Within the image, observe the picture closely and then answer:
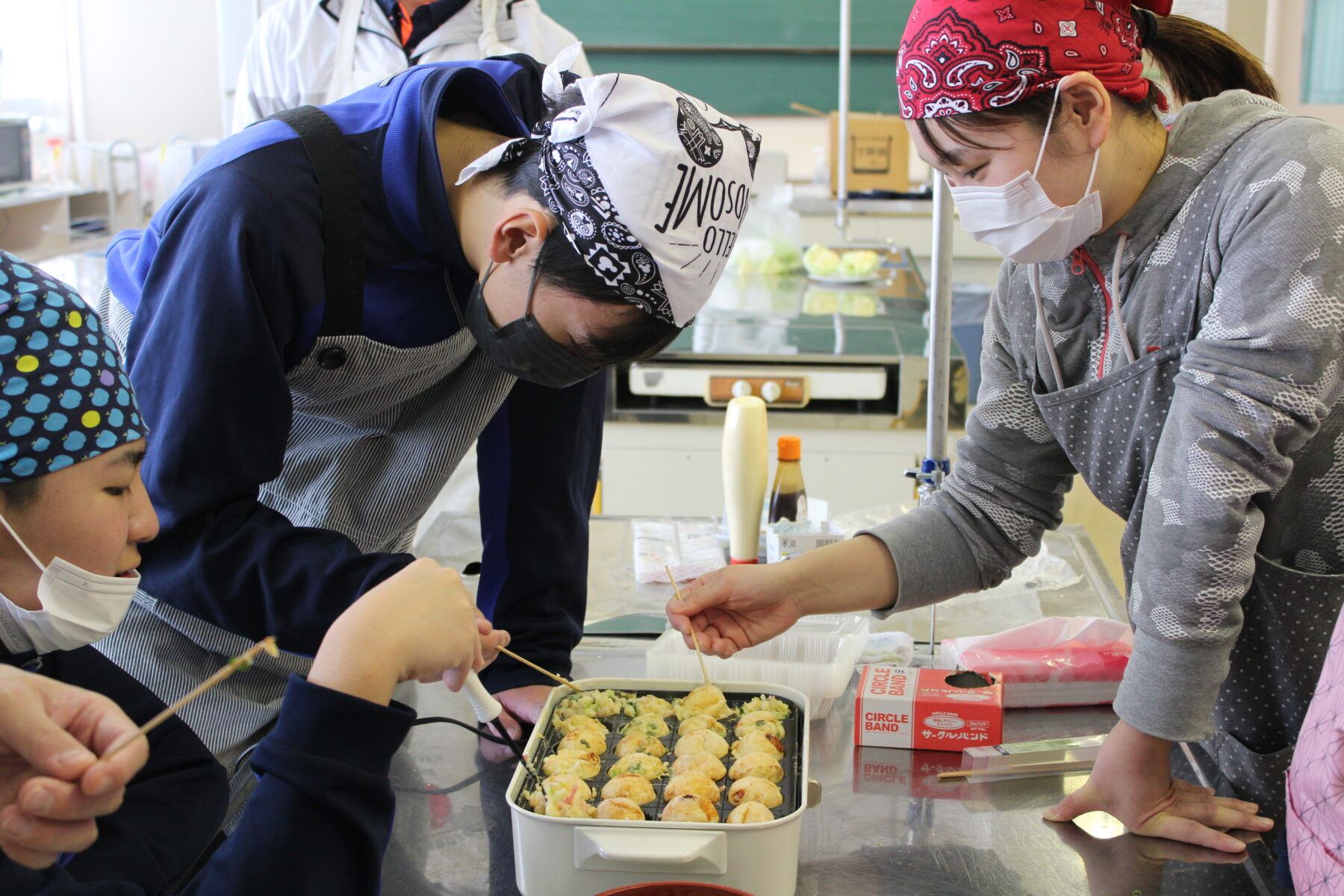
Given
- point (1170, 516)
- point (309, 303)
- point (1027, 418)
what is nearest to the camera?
point (1170, 516)

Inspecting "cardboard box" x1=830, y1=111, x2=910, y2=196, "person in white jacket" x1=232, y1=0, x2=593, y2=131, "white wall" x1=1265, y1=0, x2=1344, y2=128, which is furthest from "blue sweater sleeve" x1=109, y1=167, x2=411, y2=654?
"cardboard box" x1=830, y1=111, x2=910, y2=196

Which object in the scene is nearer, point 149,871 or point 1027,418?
point 149,871

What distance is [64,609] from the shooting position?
897mm

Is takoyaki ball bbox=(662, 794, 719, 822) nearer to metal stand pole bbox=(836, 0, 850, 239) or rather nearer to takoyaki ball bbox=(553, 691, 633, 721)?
takoyaki ball bbox=(553, 691, 633, 721)

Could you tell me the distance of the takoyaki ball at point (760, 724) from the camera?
1.12 m

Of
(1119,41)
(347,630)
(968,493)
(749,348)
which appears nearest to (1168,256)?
(1119,41)

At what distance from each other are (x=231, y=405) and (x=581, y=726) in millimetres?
458

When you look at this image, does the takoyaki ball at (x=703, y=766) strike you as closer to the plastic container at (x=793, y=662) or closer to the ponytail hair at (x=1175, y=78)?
the plastic container at (x=793, y=662)

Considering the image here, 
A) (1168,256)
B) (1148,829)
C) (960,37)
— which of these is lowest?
(1148,829)

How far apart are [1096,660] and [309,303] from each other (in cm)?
99

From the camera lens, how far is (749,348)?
9.49 ft

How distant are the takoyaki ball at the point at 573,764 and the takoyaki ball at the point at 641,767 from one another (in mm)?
18

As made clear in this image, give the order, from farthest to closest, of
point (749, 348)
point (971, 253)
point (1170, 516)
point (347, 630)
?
point (971, 253)
point (749, 348)
point (1170, 516)
point (347, 630)

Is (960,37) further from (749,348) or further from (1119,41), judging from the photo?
(749,348)
